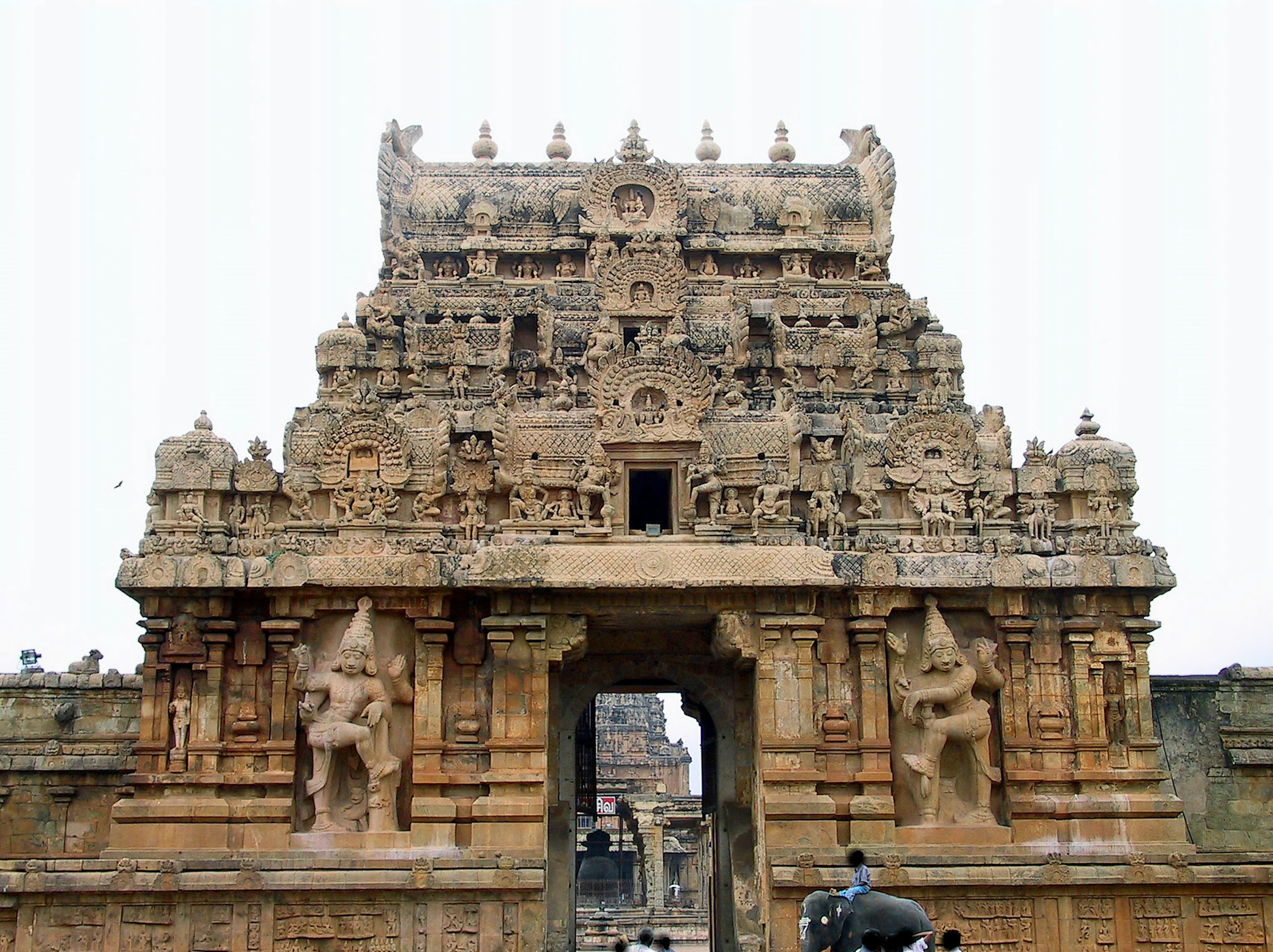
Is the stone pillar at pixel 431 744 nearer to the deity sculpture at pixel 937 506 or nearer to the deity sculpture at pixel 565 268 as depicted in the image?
the deity sculpture at pixel 937 506

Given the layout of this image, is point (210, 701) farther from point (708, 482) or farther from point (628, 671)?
point (708, 482)

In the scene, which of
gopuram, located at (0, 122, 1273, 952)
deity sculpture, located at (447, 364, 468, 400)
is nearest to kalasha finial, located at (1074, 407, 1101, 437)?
gopuram, located at (0, 122, 1273, 952)

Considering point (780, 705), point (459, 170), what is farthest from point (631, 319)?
point (780, 705)

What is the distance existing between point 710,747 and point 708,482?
4610 mm

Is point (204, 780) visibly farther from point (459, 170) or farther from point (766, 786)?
point (459, 170)

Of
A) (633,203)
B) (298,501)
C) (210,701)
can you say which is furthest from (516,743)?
(633,203)

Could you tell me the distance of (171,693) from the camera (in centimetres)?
1625

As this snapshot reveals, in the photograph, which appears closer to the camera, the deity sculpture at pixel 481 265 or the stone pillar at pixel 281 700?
the stone pillar at pixel 281 700

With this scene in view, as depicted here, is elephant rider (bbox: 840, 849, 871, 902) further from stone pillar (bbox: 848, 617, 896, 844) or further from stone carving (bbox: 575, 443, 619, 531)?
stone carving (bbox: 575, 443, 619, 531)

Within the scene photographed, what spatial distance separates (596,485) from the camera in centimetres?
1686

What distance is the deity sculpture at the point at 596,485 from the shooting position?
16828 millimetres

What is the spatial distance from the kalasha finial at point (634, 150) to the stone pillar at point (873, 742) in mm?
8789

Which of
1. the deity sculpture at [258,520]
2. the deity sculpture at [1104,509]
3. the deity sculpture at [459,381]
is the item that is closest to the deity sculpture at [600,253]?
the deity sculpture at [459,381]

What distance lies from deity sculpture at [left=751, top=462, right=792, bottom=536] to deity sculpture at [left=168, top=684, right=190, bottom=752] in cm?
752
